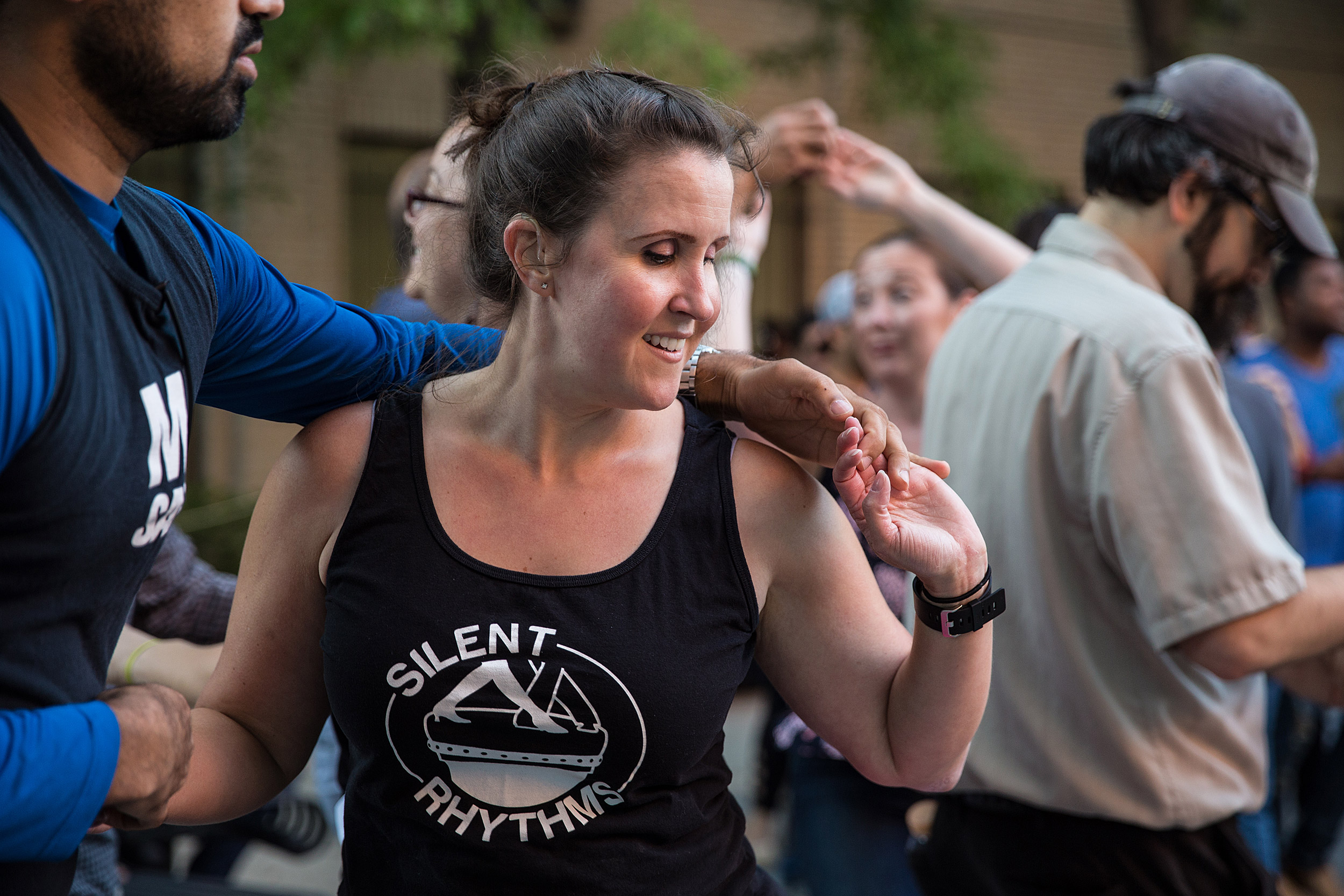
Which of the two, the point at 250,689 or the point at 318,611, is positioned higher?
the point at 318,611

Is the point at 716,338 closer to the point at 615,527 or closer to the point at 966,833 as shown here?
the point at 615,527

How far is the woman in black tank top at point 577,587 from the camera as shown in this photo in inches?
57.1

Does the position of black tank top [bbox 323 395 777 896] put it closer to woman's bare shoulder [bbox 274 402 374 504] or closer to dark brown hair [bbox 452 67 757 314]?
woman's bare shoulder [bbox 274 402 374 504]

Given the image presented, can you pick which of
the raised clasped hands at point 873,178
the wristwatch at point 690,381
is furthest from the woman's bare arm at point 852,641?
the raised clasped hands at point 873,178

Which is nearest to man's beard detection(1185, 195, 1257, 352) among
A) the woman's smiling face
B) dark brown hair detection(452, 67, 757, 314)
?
dark brown hair detection(452, 67, 757, 314)

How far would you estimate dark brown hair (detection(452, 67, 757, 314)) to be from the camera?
151 cm

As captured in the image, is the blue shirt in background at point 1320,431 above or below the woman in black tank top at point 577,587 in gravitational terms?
below

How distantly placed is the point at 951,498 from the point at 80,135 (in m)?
1.09

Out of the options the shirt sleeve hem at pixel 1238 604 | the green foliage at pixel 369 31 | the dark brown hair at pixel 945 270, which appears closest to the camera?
the shirt sleeve hem at pixel 1238 604

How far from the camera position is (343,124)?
8.17 meters

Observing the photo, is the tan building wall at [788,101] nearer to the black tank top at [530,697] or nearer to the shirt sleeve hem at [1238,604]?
the shirt sleeve hem at [1238,604]

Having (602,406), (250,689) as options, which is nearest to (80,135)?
(602,406)

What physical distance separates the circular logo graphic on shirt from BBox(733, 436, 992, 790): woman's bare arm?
0.89 ft

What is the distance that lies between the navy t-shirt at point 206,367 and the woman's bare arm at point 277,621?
0.08m
